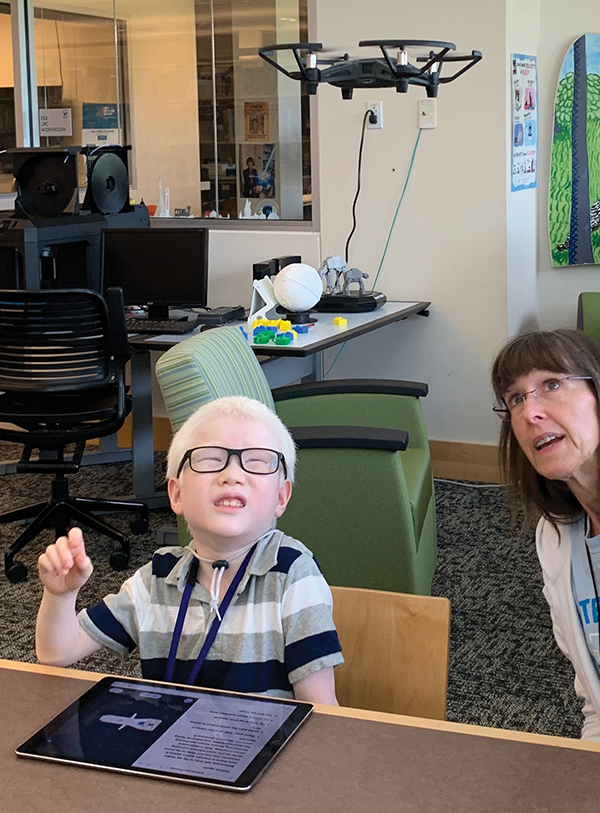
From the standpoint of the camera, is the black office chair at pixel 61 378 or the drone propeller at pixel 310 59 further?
the black office chair at pixel 61 378

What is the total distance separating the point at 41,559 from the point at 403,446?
1448mm

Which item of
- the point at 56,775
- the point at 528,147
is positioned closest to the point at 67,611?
the point at 56,775

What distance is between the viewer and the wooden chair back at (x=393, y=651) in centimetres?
145

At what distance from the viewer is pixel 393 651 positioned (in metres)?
1.48

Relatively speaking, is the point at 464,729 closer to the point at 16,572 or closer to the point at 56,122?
the point at 16,572

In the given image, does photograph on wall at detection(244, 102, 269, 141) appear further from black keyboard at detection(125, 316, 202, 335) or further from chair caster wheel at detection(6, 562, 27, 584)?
chair caster wheel at detection(6, 562, 27, 584)

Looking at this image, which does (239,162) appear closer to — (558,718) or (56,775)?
(558,718)

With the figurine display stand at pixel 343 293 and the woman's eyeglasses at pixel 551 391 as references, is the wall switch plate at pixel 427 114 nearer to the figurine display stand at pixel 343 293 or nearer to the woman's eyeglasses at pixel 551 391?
the figurine display stand at pixel 343 293

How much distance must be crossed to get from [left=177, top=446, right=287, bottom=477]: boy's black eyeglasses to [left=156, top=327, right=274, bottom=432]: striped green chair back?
1019mm

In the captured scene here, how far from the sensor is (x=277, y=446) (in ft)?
4.89

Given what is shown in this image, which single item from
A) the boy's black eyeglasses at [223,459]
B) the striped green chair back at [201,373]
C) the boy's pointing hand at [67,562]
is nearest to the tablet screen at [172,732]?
the boy's pointing hand at [67,562]

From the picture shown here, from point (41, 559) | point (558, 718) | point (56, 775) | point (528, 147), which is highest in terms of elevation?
point (528, 147)

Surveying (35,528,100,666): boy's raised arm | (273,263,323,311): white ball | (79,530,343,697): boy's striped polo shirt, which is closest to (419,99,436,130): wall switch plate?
(273,263,323,311): white ball

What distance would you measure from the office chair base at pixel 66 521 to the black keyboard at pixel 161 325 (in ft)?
2.19
